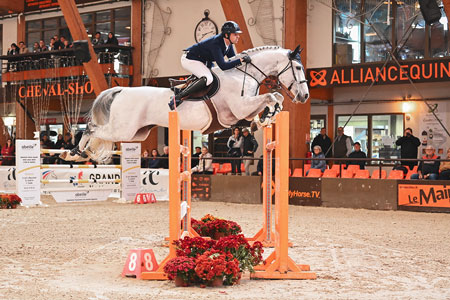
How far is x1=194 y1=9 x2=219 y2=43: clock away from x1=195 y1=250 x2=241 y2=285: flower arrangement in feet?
45.9

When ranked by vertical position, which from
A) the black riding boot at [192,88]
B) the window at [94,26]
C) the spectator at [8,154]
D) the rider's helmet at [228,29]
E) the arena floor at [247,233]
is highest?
the window at [94,26]

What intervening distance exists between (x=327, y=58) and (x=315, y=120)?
8.01 ft

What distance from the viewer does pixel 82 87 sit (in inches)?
769

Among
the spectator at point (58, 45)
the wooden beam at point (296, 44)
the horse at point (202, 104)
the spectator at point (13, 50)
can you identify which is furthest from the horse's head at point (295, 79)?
the spectator at point (13, 50)

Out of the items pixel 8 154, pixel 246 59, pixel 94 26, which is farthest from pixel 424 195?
pixel 94 26

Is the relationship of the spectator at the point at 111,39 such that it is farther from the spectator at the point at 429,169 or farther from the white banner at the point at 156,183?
the spectator at the point at 429,169

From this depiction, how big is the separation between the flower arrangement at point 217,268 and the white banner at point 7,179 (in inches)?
493

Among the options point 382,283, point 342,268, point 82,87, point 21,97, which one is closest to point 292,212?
point 342,268

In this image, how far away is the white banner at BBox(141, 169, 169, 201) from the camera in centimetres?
1593

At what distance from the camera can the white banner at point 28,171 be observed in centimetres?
1355

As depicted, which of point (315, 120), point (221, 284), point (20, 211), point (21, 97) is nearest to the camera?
point (221, 284)

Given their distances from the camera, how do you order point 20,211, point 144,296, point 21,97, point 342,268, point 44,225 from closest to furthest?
point 144,296 → point 342,268 → point 44,225 → point 20,211 → point 21,97

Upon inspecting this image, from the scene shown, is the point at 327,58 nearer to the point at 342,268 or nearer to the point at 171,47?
the point at 171,47

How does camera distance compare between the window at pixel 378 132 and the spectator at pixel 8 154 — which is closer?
the window at pixel 378 132
